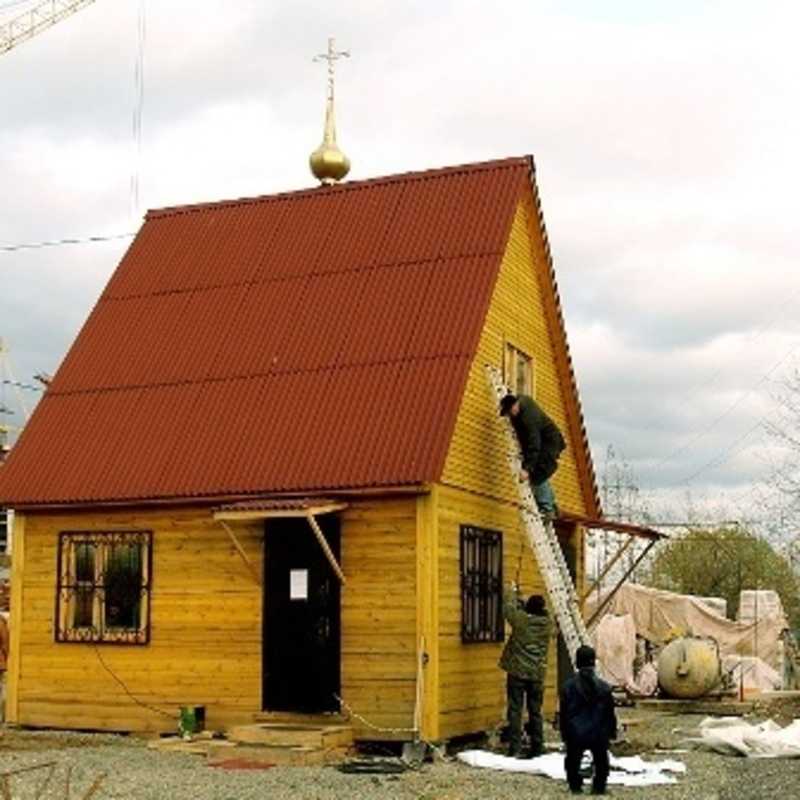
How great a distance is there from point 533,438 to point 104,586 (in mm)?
6154

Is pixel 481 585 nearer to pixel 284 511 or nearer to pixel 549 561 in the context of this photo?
pixel 549 561

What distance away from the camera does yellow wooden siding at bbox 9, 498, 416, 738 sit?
54.3ft

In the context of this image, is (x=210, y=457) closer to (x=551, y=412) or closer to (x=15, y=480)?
(x=15, y=480)

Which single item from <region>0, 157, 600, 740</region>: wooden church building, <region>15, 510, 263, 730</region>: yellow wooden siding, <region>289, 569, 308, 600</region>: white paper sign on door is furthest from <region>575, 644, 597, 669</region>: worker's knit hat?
<region>15, 510, 263, 730</region>: yellow wooden siding

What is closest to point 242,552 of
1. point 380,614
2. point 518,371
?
point 380,614

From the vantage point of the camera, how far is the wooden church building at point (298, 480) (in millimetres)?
16703

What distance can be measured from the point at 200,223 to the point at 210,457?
18.2 feet

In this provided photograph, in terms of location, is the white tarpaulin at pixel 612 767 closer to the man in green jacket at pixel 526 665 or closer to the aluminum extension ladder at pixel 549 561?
the man in green jacket at pixel 526 665

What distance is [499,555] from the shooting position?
61.8 feet

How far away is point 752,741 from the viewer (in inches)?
670

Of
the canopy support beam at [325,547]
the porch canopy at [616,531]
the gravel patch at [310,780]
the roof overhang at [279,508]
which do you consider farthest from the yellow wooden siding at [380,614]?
the porch canopy at [616,531]

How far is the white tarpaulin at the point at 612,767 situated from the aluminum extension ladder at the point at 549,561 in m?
1.83

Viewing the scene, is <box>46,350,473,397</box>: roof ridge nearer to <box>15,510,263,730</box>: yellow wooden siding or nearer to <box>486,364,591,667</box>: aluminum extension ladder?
<box>486,364,591,667</box>: aluminum extension ladder

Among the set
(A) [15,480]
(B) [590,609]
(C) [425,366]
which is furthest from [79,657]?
(B) [590,609]
